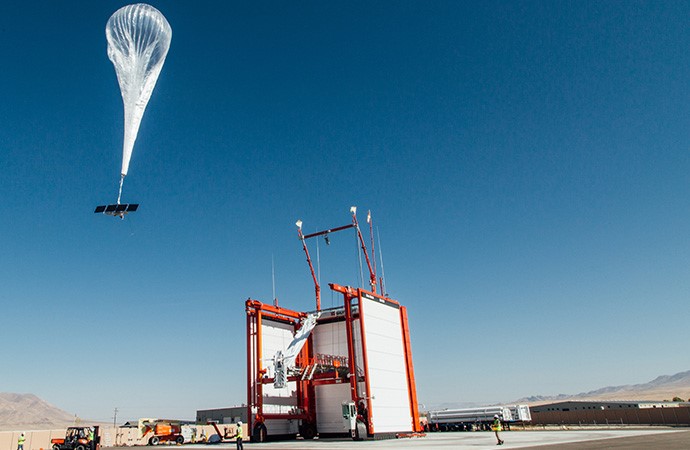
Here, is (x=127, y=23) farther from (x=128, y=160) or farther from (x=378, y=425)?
(x=378, y=425)

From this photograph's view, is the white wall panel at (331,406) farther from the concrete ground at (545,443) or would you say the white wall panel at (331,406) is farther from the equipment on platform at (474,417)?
the equipment on platform at (474,417)

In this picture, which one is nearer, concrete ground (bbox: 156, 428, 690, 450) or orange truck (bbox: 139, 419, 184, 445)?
concrete ground (bbox: 156, 428, 690, 450)

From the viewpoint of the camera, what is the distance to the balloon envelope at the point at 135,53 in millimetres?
20125

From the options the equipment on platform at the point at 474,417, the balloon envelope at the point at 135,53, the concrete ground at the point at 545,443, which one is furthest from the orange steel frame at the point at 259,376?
the balloon envelope at the point at 135,53

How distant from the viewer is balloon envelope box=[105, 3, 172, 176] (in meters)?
20.1

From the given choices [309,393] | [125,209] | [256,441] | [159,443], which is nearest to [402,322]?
[309,393]

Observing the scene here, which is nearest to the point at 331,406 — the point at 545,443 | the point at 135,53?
the point at 545,443

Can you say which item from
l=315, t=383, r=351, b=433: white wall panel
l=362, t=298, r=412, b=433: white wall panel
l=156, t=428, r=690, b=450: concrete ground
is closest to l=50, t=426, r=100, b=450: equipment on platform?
l=156, t=428, r=690, b=450: concrete ground

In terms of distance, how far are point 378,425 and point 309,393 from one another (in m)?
11.2

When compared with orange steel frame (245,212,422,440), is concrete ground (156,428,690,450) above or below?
below

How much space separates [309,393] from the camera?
174 ft

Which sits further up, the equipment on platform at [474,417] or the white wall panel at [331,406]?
the white wall panel at [331,406]

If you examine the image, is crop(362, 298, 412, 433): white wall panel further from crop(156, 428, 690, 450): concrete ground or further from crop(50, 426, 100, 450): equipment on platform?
crop(50, 426, 100, 450): equipment on platform

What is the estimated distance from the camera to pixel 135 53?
68.5 ft
